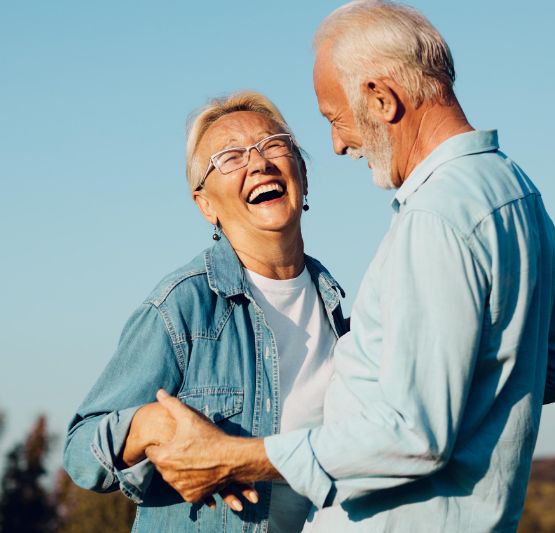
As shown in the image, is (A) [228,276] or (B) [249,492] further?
(A) [228,276]

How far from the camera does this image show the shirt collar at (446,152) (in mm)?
3180

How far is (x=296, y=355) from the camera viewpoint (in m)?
4.45

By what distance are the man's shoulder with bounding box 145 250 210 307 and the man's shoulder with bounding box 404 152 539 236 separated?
1.39m

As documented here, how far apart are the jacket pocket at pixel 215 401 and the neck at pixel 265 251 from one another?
0.74 meters

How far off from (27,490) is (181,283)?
125 ft

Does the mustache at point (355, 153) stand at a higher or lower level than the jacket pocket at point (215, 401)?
higher

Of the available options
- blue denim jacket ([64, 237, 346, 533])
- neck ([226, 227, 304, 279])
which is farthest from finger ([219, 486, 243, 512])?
neck ([226, 227, 304, 279])

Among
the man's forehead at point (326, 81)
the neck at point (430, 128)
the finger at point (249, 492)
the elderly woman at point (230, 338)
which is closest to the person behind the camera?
the neck at point (430, 128)

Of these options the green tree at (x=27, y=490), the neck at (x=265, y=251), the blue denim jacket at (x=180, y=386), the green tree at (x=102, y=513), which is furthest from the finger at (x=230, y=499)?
the green tree at (x=27, y=490)

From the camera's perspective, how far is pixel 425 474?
2918 mm

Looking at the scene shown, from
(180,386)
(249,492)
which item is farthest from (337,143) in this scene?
(249,492)

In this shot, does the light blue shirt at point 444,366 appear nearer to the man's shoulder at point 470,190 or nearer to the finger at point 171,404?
the man's shoulder at point 470,190

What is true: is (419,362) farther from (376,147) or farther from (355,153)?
(355,153)

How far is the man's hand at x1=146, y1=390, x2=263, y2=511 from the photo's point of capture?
3229mm
